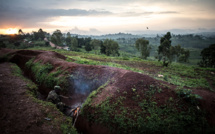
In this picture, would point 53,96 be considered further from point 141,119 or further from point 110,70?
point 141,119

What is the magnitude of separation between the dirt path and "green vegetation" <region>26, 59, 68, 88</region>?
9.69 feet

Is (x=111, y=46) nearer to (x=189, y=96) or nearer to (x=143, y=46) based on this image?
(x=143, y=46)

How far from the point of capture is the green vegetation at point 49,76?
10951mm

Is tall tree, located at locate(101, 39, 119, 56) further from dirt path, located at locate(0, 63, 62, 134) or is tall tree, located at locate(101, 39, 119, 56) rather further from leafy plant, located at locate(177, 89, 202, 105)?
dirt path, located at locate(0, 63, 62, 134)

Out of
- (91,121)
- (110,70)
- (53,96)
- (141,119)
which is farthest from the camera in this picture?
(110,70)

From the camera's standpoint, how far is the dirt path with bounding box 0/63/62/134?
538 cm

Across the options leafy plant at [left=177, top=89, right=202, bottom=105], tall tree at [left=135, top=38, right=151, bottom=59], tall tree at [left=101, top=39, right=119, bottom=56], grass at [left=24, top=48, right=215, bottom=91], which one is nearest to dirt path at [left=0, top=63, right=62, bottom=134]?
leafy plant at [left=177, top=89, right=202, bottom=105]

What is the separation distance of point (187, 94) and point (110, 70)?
21.4ft

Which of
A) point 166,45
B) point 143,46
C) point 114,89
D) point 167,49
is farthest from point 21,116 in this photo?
point 143,46

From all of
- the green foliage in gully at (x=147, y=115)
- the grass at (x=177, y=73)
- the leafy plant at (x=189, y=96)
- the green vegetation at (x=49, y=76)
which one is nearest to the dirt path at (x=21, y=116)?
the green foliage in gully at (x=147, y=115)

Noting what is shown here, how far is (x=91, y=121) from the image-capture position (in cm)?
690

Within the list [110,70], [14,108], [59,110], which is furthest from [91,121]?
[110,70]

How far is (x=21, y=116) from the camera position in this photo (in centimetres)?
611

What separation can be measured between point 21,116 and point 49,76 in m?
6.21
